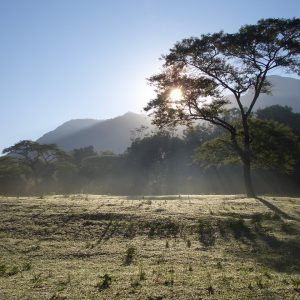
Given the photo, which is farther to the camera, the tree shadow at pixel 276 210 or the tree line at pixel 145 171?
the tree line at pixel 145 171

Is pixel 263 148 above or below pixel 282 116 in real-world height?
below

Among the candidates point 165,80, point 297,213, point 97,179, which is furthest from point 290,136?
point 97,179

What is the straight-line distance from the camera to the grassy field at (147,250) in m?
10.4

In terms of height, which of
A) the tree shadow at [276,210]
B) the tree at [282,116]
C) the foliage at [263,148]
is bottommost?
the tree shadow at [276,210]

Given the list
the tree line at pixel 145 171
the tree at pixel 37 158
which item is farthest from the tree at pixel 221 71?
the tree at pixel 37 158

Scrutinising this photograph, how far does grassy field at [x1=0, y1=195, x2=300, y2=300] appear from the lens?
10383mm

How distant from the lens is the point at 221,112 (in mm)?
31156

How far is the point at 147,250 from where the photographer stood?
14398 millimetres

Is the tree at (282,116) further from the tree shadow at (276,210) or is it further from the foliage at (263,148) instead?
the tree shadow at (276,210)

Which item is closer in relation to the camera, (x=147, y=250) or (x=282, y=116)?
(x=147, y=250)

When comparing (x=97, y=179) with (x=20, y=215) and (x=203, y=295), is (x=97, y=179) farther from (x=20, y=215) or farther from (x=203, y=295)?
(x=203, y=295)

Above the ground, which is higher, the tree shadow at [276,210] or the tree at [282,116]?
the tree at [282,116]

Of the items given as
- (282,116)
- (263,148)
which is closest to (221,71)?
(263,148)

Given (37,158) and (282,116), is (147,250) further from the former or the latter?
(37,158)
